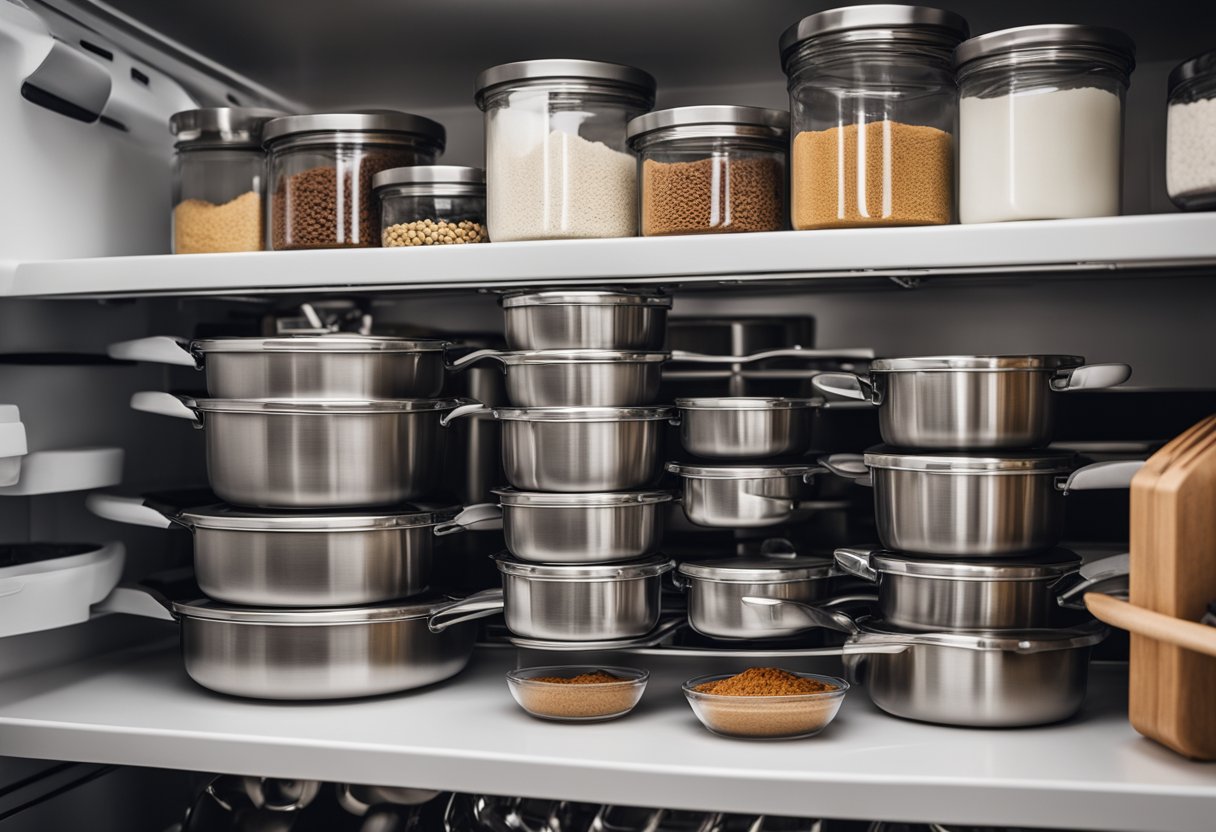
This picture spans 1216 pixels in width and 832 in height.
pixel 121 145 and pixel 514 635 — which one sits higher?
pixel 121 145

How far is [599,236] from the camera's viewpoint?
1.05 metres

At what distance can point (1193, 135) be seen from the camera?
91 centimetres

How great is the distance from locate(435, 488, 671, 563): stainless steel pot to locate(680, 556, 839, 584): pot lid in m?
0.06

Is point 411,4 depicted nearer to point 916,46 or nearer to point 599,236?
point 599,236

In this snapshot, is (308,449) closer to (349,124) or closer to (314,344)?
(314,344)

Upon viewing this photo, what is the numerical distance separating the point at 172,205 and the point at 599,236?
0.50m

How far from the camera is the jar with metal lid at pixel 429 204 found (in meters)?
1.11

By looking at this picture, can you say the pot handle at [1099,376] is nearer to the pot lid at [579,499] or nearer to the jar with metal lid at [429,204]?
the pot lid at [579,499]

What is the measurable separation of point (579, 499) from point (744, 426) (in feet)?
0.56

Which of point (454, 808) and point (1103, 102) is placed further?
point (454, 808)

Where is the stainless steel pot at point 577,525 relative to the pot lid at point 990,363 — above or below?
below

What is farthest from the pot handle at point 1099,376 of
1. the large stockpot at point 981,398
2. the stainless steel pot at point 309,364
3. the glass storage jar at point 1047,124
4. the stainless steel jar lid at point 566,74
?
the stainless steel pot at point 309,364

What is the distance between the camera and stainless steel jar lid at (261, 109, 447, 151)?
1137 mm

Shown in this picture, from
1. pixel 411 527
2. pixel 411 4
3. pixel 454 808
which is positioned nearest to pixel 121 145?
pixel 411 4
